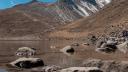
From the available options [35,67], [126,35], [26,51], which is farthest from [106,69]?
[126,35]

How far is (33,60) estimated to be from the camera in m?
48.4

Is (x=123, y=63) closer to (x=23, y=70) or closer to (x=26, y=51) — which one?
(x=23, y=70)

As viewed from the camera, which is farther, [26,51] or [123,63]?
→ [26,51]

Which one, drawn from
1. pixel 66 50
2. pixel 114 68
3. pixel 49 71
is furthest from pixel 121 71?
pixel 66 50

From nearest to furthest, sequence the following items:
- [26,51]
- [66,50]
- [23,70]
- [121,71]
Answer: [121,71] < [23,70] < [26,51] < [66,50]

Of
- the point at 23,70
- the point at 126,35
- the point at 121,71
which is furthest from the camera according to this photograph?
the point at 126,35

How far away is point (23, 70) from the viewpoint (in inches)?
1734

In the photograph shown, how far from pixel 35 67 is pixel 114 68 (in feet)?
34.5

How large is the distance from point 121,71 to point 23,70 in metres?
11.4

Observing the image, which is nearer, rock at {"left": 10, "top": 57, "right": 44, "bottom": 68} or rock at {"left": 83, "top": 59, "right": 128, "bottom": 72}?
rock at {"left": 83, "top": 59, "right": 128, "bottom": 72}

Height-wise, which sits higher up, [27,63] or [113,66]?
[27,63]

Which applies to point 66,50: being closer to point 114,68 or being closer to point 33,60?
point 33,60

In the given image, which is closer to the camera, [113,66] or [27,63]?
[113,66]

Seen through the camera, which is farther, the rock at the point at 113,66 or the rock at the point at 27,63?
the rock at the point at 27,63
